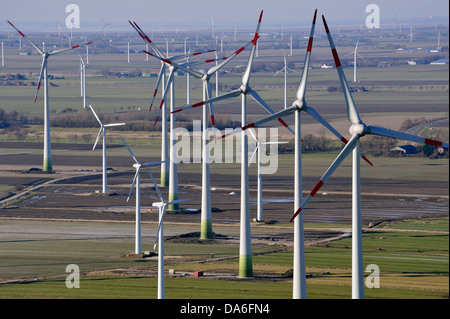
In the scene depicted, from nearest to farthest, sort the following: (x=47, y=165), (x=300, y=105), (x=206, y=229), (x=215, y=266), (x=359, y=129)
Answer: (x=359, y=129) → (x=300, y=105) → (x=215, y=266) → (x=206, y=229) → (x=47, y=165)

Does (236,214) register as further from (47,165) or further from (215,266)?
(47,165)

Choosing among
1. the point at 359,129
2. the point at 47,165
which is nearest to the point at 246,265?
the point at 359,129

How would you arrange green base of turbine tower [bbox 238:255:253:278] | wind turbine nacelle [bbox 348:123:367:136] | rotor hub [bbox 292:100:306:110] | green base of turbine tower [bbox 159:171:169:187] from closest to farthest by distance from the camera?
wind turbine nacelle [bbox 348:123:367:136] < rotor hub [bbox 292:100:306:110] < green base of turbine tower [bbox 238:255:253:278] < green base of turbine tower [bbox 159:171:169:187]

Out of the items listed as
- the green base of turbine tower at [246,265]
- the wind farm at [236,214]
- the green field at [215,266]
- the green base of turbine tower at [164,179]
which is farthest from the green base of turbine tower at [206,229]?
the green base of turbine tower at [164,179]

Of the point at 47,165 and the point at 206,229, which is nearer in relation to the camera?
the point at 206,229

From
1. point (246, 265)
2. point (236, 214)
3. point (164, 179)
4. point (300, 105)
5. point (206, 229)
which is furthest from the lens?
point (164, 179)

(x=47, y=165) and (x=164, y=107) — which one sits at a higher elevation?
(x=164, y=107)

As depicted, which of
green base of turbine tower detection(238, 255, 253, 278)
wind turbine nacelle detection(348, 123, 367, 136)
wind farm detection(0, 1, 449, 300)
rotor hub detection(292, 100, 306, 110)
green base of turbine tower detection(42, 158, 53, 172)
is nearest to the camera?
→ wind turbine nacelle detection(348, 123, 367, 136)

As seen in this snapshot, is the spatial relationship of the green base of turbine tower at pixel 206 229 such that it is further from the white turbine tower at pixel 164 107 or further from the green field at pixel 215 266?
the white turbine tower at pixel 164 107

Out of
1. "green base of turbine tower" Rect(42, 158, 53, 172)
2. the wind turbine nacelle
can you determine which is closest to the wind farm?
the wind turbine nacelle

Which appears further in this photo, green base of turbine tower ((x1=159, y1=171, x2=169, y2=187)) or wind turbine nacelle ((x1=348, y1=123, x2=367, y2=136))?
green base of turbine tower ((x1=159, y1=171, x2=169, y2=187))

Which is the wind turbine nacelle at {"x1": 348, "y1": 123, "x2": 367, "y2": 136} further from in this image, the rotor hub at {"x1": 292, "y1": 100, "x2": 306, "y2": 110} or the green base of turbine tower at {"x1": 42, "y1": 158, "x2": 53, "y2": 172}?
the green base of turbine tower at {"x1": 42, "y1": 158, "x2": 53, "y2": 172}
